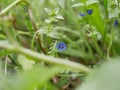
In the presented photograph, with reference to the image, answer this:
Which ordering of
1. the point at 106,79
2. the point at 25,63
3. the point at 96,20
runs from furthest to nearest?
the point at 96,20
the point at 25,63
the point at 106,79

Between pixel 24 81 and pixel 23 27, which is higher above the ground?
pixel 24 81

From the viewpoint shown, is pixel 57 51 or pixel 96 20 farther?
pixel 96 20

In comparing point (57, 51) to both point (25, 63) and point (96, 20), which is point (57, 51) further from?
point (96, 20)

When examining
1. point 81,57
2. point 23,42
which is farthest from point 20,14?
point 81,57

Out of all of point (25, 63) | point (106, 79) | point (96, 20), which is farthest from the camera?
point (96, 20)

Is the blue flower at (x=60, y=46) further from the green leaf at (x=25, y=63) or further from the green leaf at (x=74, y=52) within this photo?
the green leaf at (x=74, y=52)

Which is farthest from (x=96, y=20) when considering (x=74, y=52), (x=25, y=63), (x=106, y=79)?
(x=106, y=79)

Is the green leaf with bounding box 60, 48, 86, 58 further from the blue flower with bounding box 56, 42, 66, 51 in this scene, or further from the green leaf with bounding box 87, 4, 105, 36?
the blue flower with bounding box 56, 42, 66, 51

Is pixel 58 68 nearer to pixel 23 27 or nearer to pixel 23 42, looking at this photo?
pixel 23 42
